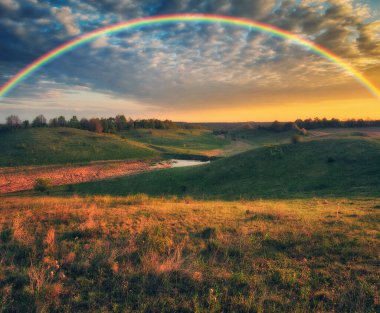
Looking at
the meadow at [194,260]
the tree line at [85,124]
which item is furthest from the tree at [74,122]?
the meadow at [194,260]

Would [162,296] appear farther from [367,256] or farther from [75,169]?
[75,169]

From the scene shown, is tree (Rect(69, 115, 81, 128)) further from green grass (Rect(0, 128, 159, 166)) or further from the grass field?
the grass field

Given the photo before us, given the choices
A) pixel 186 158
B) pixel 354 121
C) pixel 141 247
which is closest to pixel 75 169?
pixel 186 158

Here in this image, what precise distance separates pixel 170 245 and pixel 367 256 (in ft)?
21.7

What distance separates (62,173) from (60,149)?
20.2 metres

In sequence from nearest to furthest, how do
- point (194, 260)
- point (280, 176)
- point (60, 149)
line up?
point (194, 260) < point (280, 176) < point (60, 149)

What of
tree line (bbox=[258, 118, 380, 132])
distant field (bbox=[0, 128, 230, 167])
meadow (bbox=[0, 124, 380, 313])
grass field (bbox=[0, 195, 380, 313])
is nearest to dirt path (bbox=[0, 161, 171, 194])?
distant field (bbox=[0, 128, 230, 167])

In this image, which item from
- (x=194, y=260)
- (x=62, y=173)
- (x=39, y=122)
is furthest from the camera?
(x=39, y=122)

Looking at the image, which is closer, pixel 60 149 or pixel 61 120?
pixel 60 149

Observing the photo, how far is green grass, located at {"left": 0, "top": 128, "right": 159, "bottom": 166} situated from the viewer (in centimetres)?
5709

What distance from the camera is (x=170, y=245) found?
927cm

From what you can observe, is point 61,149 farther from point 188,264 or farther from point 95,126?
point 188,264

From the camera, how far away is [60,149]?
65125mm

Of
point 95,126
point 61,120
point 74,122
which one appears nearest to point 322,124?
point 95,126
